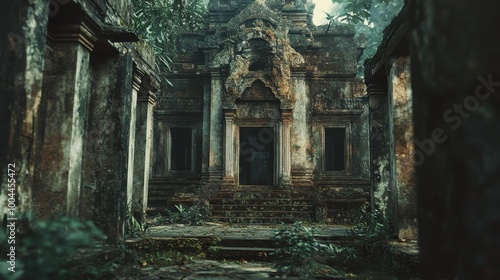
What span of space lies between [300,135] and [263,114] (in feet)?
4.53

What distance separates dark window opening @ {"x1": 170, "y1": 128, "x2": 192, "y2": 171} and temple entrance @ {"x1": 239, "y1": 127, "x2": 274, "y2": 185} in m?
2.07

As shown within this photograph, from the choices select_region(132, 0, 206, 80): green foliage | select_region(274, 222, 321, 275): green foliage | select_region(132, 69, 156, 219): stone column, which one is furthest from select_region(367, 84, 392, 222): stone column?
select_region(132, 0, 206, 80): green foliage

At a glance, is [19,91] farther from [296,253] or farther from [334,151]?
[334,151]

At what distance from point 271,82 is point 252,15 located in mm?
2360

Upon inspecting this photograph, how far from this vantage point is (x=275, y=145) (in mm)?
12219

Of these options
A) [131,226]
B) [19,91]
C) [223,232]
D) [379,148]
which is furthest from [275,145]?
[19,91]

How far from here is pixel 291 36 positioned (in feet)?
44.2

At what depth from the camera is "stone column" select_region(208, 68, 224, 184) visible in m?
12.0

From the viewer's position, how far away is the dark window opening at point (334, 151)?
559 inches

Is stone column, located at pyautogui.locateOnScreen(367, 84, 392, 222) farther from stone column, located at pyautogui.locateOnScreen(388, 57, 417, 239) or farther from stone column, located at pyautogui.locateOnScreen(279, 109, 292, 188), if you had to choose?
stone column, located at pyautogui.locateOnScreen(279, 109, 292, 188)

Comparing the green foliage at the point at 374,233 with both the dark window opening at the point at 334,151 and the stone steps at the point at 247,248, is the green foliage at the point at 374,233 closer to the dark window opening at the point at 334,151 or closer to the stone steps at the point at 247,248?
the stone steps at the point at 247,248

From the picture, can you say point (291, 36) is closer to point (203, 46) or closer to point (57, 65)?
point (203, 46)

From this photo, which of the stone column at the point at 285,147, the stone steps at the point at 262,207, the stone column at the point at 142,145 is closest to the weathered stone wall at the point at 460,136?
the stone column at the point at 142,145

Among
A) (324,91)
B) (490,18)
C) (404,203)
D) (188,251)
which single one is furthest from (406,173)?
(324,91)
